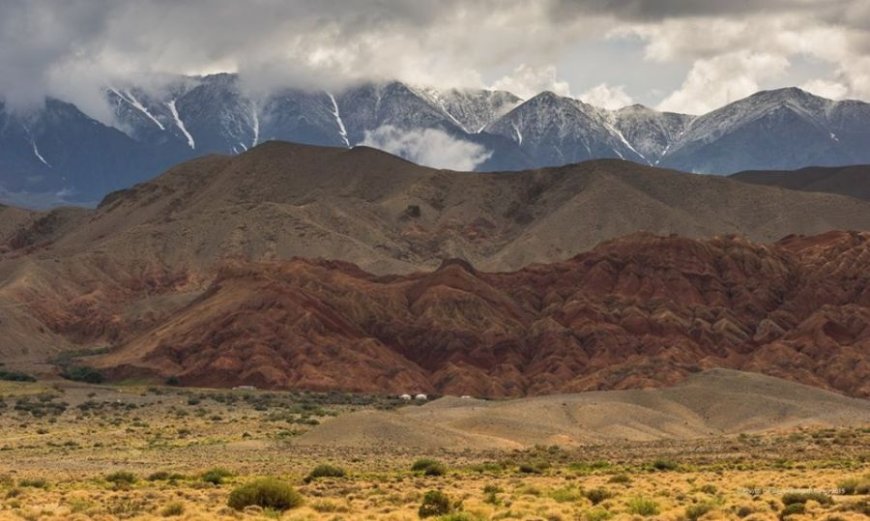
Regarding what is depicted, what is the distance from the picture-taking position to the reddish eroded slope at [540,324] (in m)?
151

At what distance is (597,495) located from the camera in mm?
42438

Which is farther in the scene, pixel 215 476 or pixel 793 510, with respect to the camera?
pixel 215 476

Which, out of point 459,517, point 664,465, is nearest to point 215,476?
point 459,517

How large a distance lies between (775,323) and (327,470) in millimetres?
121803

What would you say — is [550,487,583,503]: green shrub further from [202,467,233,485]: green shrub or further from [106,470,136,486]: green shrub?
[106,470,136,486]: green shrub

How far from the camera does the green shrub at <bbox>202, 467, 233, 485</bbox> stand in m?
50.6

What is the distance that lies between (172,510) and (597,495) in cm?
1342

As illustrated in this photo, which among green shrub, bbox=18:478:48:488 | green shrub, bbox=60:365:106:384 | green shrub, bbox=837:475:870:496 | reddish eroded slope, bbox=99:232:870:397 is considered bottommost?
green shrub, bbox=18:478:48:488

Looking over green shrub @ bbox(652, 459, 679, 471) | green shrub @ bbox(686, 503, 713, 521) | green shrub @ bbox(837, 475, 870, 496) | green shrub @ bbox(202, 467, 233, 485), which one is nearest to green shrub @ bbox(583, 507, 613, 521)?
green shrub @ bbox(686, 503, 713, 521)

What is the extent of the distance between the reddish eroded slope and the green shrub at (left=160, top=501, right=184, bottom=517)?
3968 inches

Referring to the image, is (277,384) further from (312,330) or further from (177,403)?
(177,403)

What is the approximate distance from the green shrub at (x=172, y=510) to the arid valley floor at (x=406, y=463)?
7 cm

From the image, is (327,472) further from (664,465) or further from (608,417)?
(608,417)

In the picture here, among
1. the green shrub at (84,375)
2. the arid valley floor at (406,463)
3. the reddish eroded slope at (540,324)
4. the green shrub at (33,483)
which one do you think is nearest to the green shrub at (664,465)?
the arid valley floor at (406,463)
